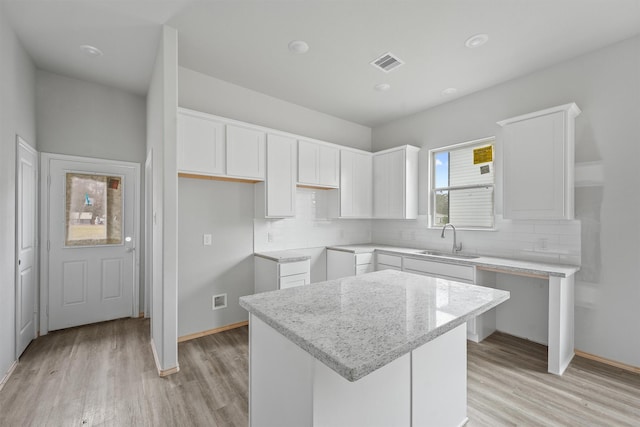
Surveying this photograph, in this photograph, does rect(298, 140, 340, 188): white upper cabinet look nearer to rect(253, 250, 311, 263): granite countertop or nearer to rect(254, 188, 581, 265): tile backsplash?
rect(254, 188, 581, 265): tile backsplash

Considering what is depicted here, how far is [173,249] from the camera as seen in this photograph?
2.49 m

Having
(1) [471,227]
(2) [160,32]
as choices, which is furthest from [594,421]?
(2) [160,32]

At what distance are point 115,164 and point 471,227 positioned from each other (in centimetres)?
469

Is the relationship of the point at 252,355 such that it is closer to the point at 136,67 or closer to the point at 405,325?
the point at 405,325

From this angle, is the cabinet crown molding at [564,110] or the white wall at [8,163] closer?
the white wall at [8,163]

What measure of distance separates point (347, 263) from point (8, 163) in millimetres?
3546

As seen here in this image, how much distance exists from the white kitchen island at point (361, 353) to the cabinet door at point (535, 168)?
1699mm

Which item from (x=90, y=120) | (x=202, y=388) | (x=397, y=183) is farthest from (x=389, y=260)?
(x=90, y=120)

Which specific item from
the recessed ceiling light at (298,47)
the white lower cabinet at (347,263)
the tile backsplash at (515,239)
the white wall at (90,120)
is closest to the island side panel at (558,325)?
the tile backsplash at (515,239)

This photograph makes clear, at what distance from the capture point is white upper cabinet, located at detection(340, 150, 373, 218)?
4258 mm

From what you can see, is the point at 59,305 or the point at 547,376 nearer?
the point at 547,376

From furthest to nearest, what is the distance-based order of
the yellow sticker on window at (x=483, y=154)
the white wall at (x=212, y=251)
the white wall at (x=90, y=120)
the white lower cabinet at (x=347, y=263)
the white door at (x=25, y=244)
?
the white lower cabinet at (x=347, y=263)
the yellow sticker on window at (x=483, y=154)
the white wall at (x=90, y=120)
the white wall at (x=212, y=251)
the white door at (x=25, y=244)

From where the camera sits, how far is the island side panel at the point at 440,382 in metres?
1.44

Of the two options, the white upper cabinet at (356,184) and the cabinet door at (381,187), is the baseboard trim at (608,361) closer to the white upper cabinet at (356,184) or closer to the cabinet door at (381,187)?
the cabinet door at (381,187)
